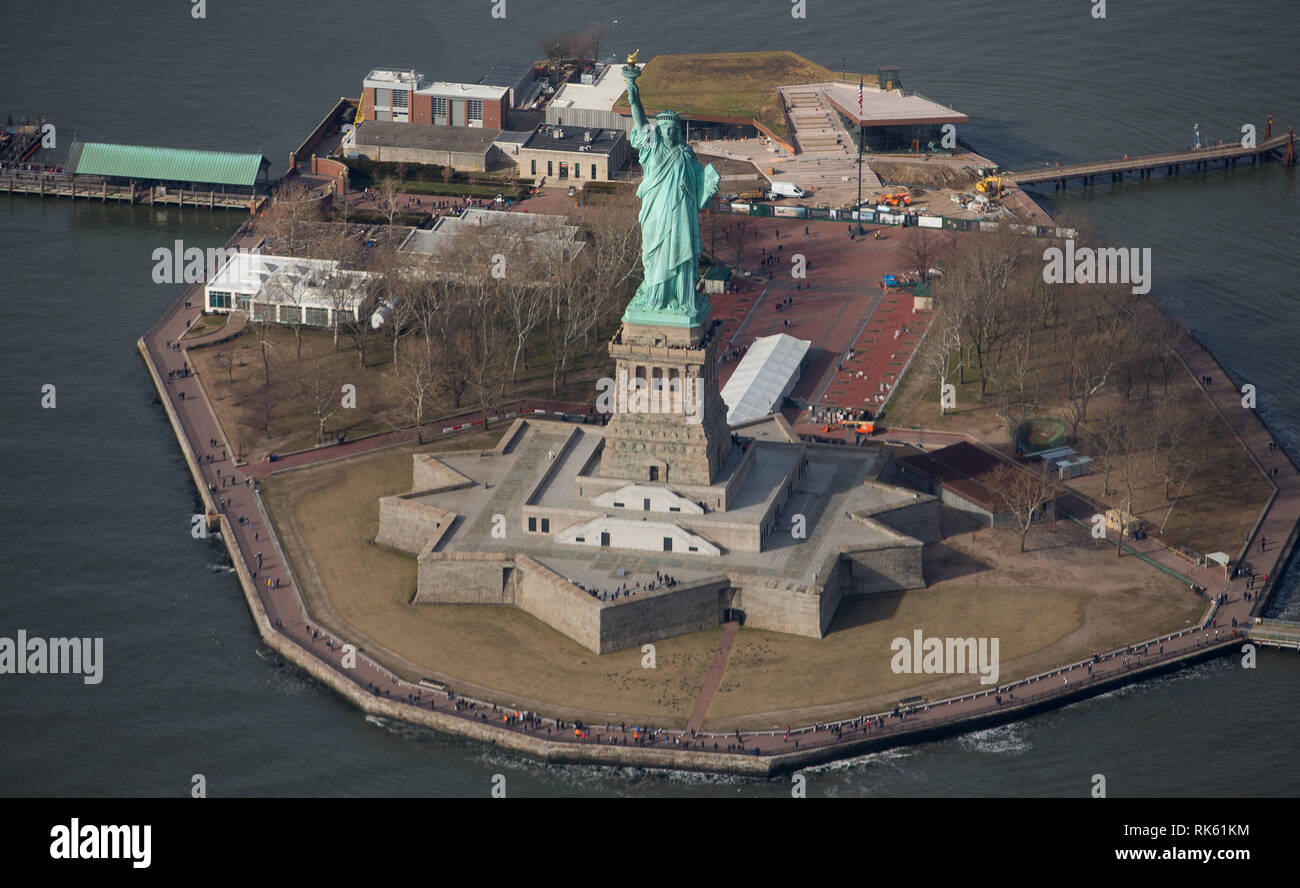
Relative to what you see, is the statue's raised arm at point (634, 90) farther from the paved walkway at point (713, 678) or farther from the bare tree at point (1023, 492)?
the bare tree at point (1023, 492)

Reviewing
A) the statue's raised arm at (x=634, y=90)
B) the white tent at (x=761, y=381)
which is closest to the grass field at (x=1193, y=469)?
the white tent at (x=761, y=381)

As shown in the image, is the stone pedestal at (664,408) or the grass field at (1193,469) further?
the grass field at (1193,469)

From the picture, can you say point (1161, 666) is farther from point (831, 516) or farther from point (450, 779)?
point (450, 779)

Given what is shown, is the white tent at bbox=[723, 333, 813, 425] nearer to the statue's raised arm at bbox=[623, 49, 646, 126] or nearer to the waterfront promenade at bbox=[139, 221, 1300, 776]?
the statue's raised arm at bbox=[623, 49, 646, 126]

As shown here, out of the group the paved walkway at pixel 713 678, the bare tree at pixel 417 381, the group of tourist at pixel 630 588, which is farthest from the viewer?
the bare tree at pixel 417 381

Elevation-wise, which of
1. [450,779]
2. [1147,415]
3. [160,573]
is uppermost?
[1147,415]

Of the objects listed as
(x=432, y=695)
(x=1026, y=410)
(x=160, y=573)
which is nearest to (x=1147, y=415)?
(x=1026, y=410)
